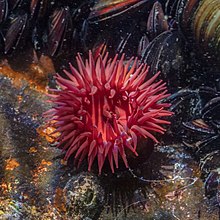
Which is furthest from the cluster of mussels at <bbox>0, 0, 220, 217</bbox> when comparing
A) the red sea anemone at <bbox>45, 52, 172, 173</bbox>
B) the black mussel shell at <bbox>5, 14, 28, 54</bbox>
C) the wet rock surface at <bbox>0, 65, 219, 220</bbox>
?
the red sea anemone at <bbox>45, 52, 172, 173</bbox>

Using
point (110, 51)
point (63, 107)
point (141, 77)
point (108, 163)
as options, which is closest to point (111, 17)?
point (110, 51)

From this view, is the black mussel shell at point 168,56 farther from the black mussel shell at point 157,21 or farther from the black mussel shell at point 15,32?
the black mussel shell at point 15,32

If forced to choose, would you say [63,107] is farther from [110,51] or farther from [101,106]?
[110,51]

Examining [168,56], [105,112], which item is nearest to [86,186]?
[105,112]

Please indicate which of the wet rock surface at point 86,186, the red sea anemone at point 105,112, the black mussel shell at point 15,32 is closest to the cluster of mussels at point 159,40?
the black mussel shell at point 15,32

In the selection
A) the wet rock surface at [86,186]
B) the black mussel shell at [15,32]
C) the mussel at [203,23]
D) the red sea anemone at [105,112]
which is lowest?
the wet rock surface at [86,186]

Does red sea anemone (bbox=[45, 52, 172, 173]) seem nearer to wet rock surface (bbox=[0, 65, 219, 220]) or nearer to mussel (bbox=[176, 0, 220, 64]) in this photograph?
wet rock surface (bbox=[0, 65, 219, 220])
